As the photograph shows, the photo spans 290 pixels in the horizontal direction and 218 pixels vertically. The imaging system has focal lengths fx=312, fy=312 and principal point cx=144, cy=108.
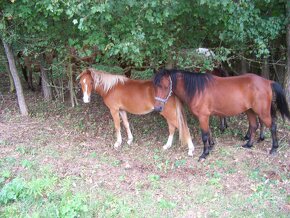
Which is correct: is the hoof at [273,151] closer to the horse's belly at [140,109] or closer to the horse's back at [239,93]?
the horse's back at [239,93]

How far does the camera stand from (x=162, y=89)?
17.4 feet

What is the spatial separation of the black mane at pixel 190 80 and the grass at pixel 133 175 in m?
1.19

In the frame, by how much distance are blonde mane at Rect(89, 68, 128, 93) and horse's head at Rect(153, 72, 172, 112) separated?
923mm

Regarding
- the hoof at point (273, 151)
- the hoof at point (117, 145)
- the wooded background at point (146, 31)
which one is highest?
Answer: the wooded background at point (146, 31)

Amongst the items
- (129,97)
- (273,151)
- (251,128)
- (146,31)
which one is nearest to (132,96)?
(129,97)

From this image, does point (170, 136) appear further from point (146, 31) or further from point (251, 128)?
point (146, 31)

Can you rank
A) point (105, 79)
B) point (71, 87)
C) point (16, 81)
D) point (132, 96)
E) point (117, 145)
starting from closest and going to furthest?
point (105, 79) < point (132, 96) < point (117, 145) < point (16, 81) < point (71, 87)

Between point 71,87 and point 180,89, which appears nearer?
point 180,89

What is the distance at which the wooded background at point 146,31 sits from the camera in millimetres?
4555

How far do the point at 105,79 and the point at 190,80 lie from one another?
158 cm

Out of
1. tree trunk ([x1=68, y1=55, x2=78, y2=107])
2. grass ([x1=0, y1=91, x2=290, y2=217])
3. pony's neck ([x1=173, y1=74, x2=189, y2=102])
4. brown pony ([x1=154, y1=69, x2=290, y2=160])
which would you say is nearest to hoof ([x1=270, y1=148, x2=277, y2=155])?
grass ([x1=0, y1=91, x2=290, y2=217])

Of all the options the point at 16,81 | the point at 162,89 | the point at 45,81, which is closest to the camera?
the point at 162,89

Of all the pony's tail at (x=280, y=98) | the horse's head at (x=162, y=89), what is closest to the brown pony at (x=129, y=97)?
the horse's head at (x=162, y=89)

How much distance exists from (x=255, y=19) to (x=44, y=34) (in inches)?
161
